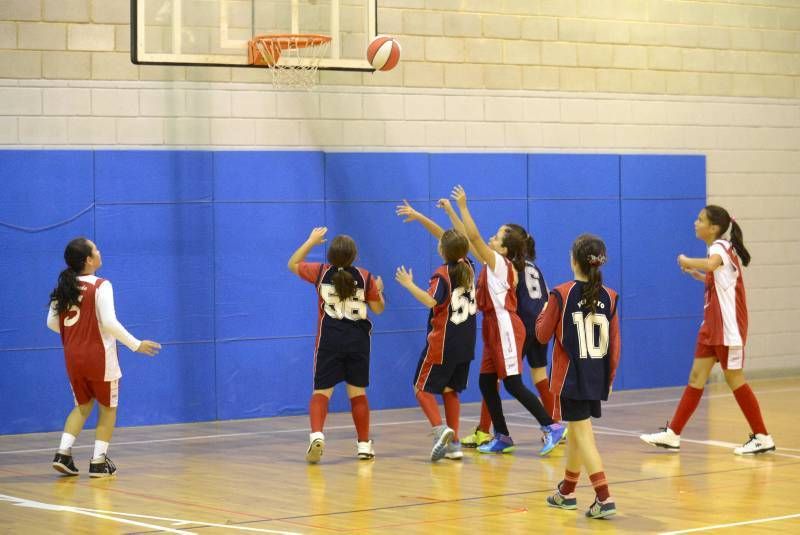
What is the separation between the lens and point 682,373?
14.5 m

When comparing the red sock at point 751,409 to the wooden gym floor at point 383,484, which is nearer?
the wooden gym floor at point 383,484

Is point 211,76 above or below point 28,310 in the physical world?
above

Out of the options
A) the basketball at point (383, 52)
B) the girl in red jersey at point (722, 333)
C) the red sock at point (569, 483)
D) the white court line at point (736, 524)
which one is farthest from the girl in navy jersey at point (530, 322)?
the white court line at point (736, 524)

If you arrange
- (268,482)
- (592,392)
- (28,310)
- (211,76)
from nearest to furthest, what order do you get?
(592,392) → (268,482) → (28,310) → (211,76)

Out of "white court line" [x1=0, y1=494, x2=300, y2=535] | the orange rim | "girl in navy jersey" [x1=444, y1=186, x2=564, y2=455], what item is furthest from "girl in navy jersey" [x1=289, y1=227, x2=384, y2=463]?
the orange rim

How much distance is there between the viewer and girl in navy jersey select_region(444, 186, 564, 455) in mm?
9617

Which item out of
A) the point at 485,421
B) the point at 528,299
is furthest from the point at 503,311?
the point at 485,421

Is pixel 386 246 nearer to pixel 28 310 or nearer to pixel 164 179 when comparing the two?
pixel 164 179

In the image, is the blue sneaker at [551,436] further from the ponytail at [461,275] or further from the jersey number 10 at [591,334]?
the jersey number 10 at [591,334]

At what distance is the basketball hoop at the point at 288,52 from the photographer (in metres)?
11.0

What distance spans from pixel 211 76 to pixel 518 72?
3.36 metres

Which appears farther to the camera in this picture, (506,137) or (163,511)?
(506,137)

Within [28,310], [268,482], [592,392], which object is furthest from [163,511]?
[28,310]

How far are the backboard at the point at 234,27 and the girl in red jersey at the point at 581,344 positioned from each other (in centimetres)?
432
